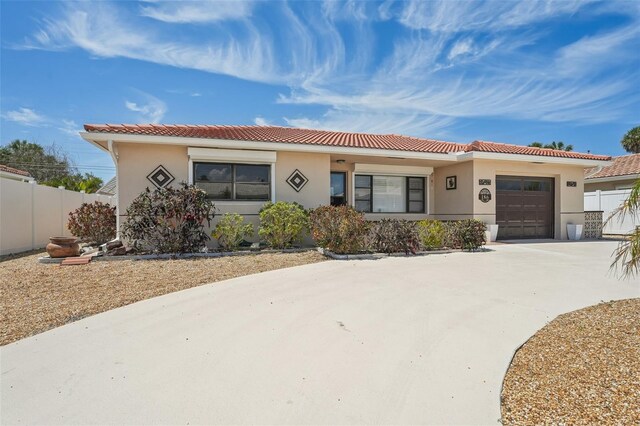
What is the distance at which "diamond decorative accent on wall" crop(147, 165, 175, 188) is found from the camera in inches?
386

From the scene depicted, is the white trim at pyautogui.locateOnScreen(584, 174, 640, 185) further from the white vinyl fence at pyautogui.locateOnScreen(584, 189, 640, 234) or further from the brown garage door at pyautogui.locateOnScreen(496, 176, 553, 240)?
the brown garage door at pyautogui.locateOnScreen(496, 176, 553, 240)

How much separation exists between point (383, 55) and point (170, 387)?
37.6 ft

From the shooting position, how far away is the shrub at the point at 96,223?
34.3ft

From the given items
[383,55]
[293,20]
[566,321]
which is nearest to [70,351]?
[566,321]

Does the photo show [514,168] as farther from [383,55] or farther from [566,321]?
[566,321]

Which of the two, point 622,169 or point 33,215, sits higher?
point 622,169

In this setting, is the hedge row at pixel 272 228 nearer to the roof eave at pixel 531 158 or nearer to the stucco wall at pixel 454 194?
the stucco wall at pixel 454 194

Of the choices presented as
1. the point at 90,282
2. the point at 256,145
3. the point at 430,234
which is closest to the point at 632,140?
the point at 430,234

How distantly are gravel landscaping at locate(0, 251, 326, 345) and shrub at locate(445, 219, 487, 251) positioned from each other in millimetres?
4487

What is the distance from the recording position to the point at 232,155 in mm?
10273

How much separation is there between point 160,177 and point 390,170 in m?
8.71

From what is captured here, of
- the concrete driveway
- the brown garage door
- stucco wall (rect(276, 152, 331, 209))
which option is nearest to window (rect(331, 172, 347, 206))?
stucco wall (rect(276, 152, 331, 209))

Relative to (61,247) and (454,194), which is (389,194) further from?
(61,247)

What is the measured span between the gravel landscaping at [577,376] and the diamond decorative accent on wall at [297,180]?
8.35 meters
